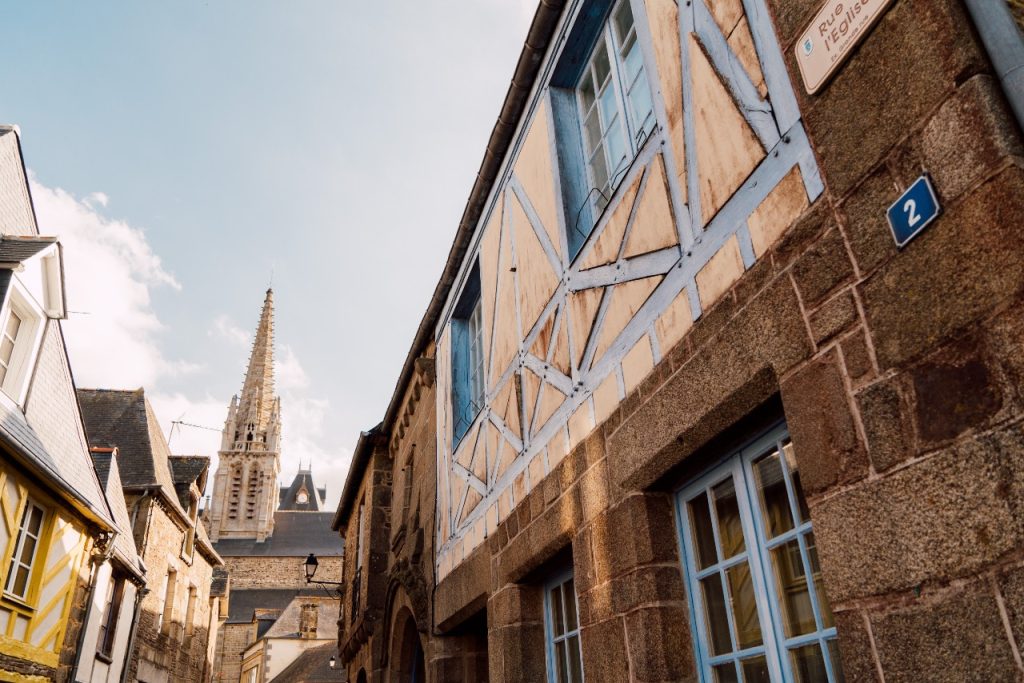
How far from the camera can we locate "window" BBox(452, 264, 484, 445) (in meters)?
6.52

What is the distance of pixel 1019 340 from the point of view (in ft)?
4.80

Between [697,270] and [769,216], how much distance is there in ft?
1.47

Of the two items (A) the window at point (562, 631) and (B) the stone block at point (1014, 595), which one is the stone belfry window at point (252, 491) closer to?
(A) the window at point (562, 631)

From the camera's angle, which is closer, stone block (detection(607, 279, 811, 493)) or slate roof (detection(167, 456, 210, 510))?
stone block (detection(607, 279, 811, 493))

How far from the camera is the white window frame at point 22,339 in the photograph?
767 cm

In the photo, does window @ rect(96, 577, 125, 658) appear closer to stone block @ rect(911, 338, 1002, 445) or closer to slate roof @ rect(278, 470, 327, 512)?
stone block @ rect(911, 338, 1002, 445)

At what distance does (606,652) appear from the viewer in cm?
314

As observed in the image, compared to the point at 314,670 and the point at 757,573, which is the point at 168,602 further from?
the point at 757,573

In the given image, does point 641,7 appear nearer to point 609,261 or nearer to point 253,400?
point 609,261

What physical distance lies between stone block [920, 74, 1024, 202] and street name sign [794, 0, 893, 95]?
38 centimetres

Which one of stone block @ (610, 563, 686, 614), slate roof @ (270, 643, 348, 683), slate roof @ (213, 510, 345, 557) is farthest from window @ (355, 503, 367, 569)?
slate roof @ (213, 510, 345, 557)

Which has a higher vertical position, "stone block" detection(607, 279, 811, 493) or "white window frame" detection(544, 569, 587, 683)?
"stone block" detection(607, 279, 811, 493)

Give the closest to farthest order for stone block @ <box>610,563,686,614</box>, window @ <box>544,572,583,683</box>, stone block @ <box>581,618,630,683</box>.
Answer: stone block @ <box>610,563,686,614</box>, stone block @ <box>581,618,630,683</box>, window @ <box>544,572,583,683</box>

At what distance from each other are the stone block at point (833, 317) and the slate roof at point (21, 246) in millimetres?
8251
